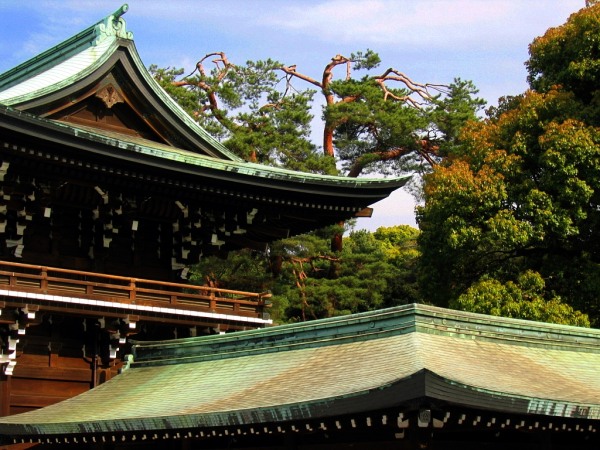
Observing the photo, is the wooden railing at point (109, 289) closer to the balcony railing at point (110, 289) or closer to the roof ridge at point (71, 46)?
the balcony railing at point (110, 289)

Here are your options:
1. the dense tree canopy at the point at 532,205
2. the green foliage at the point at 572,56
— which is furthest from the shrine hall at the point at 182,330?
the green foliage at the point at 572,56

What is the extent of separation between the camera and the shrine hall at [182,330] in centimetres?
1382

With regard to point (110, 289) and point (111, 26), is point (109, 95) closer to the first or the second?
point (111, 26)

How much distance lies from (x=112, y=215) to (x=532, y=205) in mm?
13685

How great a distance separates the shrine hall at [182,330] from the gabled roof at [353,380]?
1.5 inches

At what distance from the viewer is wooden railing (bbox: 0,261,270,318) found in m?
19.1

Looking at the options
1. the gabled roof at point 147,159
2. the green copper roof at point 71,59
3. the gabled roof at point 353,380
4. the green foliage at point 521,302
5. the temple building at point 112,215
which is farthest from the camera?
the green foliage at point 521,302

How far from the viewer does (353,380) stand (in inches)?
551

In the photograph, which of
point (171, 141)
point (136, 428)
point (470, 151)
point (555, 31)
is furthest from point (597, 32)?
point (136, 428)

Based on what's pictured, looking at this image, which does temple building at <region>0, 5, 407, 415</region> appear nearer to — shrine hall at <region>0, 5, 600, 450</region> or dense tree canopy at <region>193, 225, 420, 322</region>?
shrine hall at <region>0, 5, 600, 450</region>

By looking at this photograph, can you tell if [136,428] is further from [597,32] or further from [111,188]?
[597,32]

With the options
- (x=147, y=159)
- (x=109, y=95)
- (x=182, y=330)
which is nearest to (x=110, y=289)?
(x=182, y=330)

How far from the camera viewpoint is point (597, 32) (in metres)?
30.9

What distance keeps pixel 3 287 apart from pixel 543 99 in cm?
1927
